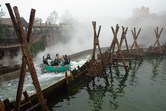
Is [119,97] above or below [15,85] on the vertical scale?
above

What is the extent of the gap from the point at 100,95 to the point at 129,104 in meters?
1.89

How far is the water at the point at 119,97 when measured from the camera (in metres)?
6.60

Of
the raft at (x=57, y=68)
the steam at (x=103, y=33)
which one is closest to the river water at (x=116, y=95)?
the raft at (x=57, y=68)

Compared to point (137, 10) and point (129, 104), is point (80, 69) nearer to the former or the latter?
point (129, 104)

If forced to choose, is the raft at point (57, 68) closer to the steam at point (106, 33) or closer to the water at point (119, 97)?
the water at point (119, 97)

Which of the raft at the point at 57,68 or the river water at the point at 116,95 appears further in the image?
the raft at the point at 57,68

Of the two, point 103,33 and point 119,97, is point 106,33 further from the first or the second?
point 119,97

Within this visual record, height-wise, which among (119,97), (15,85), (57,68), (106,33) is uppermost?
(106,33)

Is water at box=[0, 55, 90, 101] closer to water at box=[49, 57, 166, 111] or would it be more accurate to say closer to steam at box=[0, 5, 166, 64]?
water at box=[49, 57, 166, 111]

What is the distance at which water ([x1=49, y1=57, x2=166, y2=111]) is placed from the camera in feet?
21.7

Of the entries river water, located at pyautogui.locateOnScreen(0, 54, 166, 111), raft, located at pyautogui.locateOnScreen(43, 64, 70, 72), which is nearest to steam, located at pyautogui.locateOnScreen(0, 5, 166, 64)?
raft, located at pyautogui.locateOnScreen(43, 64, 70, 72)

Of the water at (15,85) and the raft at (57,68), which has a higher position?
the raft at (57,68)

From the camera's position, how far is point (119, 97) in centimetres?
755

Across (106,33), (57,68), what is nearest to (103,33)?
(106,33)
